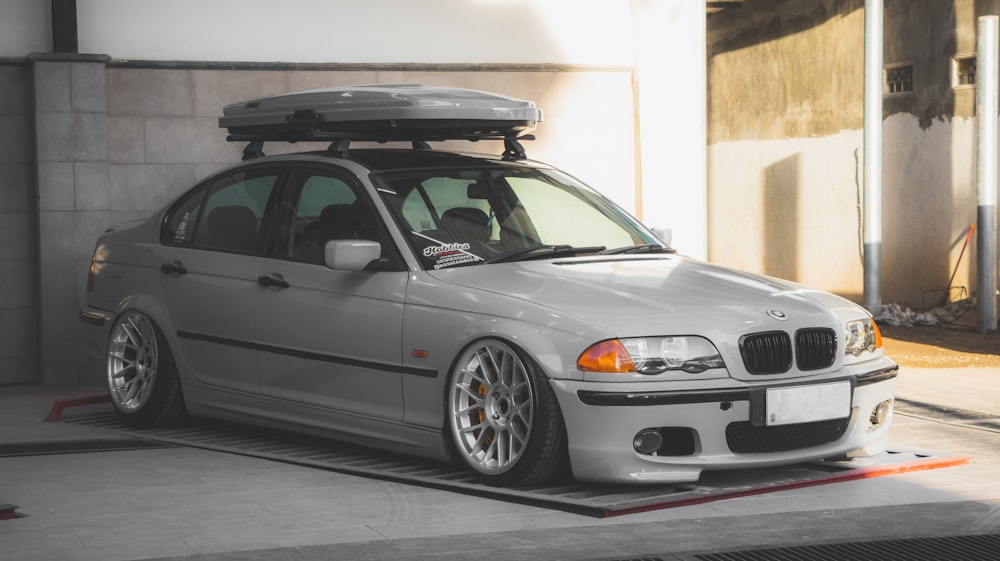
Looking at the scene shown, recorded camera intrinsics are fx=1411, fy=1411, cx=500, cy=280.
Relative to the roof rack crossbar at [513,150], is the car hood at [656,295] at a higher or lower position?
lower

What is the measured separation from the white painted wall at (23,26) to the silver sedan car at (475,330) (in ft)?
9.08

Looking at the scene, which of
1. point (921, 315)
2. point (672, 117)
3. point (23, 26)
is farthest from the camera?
point (921, 315)

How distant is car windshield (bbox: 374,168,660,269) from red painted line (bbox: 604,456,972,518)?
1.45 metres

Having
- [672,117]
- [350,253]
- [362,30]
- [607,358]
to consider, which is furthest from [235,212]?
[672,117]

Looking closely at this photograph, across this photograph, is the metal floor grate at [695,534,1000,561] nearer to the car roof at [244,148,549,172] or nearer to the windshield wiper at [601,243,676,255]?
the windshield wiper at [601,243,676,255]

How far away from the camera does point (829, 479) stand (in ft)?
19.5

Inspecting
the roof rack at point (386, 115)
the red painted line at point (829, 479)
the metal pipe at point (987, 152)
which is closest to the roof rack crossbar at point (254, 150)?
the roof rack at point (386, 115)

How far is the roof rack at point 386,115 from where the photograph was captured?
6949 mm

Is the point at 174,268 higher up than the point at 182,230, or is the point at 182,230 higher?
the point at 182,230

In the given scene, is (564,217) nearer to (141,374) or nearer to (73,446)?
(141,374)

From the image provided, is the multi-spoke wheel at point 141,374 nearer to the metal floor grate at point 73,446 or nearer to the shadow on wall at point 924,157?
the metal floor grate at point 73,446

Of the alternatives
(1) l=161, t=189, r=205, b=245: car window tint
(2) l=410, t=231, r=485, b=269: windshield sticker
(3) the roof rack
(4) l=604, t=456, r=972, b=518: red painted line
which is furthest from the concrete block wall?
(4) l=604, t=456, r=972, b=518: red painted line

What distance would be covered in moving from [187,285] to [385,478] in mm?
1911

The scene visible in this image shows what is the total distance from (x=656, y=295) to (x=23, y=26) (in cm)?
611
